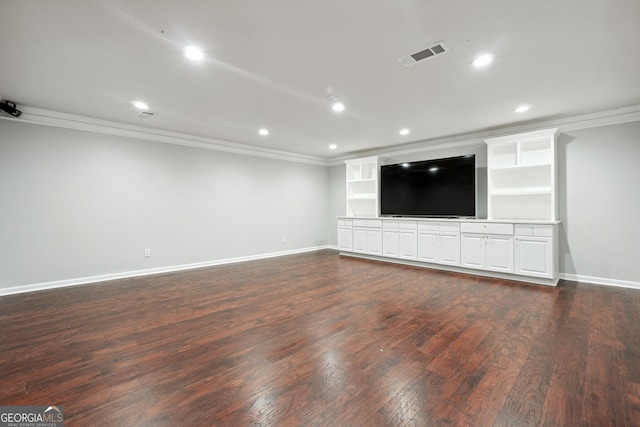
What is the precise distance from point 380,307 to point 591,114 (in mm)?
4374

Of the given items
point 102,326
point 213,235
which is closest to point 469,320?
point 102,326

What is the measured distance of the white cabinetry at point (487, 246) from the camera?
444 centimetres

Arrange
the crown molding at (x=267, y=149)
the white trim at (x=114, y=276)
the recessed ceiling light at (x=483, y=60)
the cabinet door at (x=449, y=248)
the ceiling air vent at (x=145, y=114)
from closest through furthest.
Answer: the recessed ceiling light at (x=483, y=60) < the white trim at (x=114, y=276) < the crown molding at (x=267, y=149) < the ceiling air vent at (x=145, y=114) < the cabinet door at (x=449, y=248)

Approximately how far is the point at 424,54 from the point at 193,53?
2099mm

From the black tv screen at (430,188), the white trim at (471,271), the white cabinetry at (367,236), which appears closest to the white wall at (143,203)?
the black tv screen at (430,188)

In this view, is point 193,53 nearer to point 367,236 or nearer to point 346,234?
point 367,236

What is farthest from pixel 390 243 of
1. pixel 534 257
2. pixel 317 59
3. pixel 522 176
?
pixel 317 59

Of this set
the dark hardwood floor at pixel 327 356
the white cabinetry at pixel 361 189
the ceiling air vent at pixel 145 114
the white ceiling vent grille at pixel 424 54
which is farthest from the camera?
the white cabinetry at pixel 361 189

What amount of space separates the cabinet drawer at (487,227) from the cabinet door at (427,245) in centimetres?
57

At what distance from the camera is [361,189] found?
7.16 metres

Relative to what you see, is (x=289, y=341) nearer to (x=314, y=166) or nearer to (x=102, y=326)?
(x=102, y=326)

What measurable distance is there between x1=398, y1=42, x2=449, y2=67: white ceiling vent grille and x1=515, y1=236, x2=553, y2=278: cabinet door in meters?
3.29

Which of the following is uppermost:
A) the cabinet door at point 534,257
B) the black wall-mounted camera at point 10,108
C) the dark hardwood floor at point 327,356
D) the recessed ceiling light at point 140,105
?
the recessed ceiling light at point 140,105

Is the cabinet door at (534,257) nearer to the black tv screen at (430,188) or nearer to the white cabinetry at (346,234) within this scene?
the black tv screen at (430,188)
